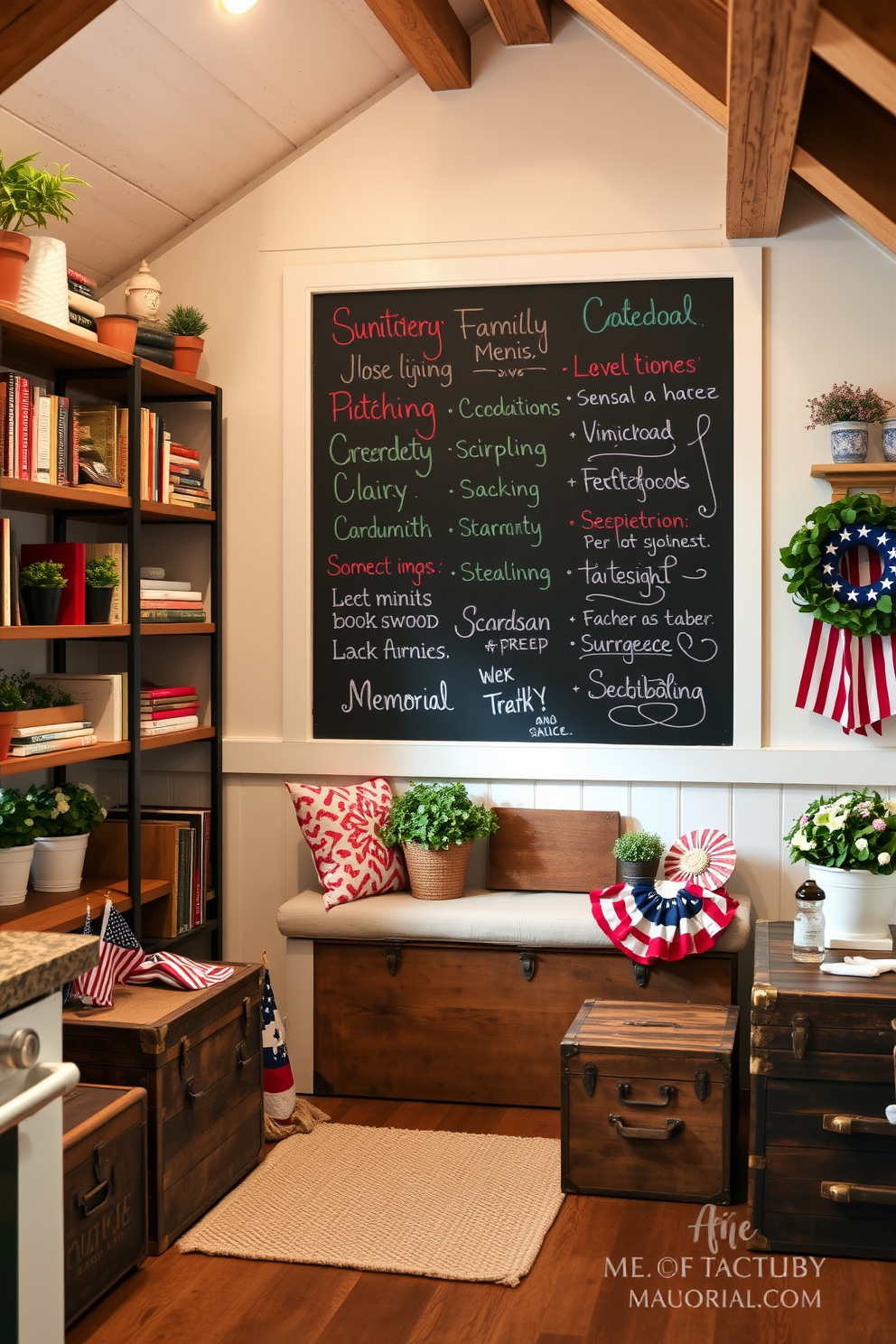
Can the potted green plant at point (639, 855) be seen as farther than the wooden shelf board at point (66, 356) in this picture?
Yes

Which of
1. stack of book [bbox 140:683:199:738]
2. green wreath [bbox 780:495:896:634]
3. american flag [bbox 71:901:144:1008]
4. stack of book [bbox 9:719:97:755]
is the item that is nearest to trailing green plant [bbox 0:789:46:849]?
stack of book [bbox 9:719:97:755]

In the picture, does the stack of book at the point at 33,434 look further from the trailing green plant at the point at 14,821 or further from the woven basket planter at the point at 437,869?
the woven basket planter at the point at 437,869

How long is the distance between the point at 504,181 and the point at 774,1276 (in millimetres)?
2889

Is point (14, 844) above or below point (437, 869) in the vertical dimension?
above

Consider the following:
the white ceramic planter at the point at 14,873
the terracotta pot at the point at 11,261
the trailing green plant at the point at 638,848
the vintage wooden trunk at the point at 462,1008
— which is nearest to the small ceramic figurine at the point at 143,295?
the terracotta pot at the point at 11,261

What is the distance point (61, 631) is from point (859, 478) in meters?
2.11

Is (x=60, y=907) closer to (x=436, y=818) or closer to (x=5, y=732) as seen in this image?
(x=5, y=732)

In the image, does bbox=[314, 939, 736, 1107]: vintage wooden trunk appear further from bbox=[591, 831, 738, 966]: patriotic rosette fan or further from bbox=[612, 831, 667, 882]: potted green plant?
bbox=[612, 831, 667, 882]: potted green plant

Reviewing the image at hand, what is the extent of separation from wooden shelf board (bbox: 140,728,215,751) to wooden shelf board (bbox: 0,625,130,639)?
30cm

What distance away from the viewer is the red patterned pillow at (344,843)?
11.3 feet

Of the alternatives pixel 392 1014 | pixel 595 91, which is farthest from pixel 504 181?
pixel 392 1014

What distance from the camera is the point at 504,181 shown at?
358 cm

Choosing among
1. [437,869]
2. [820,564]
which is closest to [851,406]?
[820,564]

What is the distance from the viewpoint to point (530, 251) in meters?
3.58
